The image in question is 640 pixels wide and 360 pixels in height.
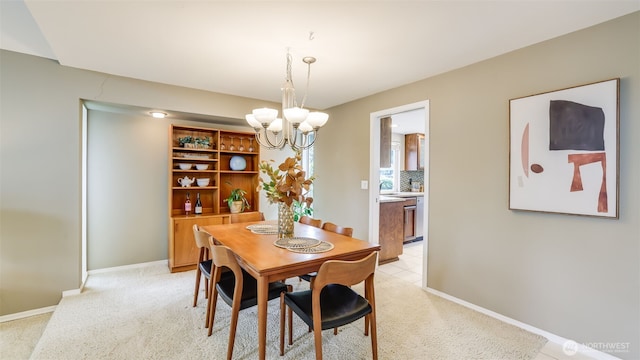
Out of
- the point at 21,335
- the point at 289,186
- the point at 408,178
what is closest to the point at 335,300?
the point at 289,186

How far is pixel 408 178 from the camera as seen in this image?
20.8 feet

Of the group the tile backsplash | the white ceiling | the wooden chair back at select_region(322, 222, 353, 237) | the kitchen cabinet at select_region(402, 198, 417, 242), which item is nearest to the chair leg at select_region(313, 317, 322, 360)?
the wooden chair back at select_region(322, 222, 353, 237)

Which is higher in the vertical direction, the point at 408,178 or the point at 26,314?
the point at 408,178

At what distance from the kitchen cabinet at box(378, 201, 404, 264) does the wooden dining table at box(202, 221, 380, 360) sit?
1.64 meters

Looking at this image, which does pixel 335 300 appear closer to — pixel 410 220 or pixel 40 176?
pixel 40 176

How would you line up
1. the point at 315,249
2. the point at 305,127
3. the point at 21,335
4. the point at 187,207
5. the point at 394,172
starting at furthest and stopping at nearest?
the point at 394,172
the point at 187,207
the point at 305,127
the point at 21,335
the point at 315,249

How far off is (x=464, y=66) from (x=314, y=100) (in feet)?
6.41

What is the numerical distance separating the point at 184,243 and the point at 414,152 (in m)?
4.73

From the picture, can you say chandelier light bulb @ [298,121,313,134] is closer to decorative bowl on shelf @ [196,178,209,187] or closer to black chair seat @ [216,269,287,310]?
black chair seat @ [216,269,287,310]

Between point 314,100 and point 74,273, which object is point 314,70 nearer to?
point 314,100

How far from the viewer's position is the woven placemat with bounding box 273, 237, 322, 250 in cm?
199

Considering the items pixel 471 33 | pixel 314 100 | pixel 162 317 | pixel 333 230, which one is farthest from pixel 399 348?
pixel 314 100

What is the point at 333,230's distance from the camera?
2.66 m

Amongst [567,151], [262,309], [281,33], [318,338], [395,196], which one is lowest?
[318,338]
